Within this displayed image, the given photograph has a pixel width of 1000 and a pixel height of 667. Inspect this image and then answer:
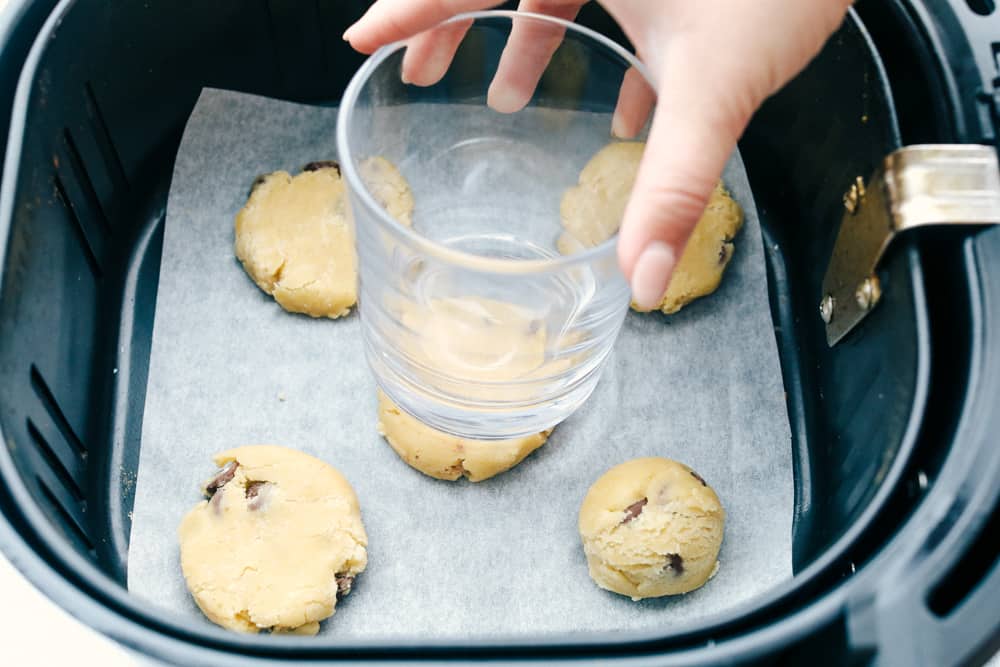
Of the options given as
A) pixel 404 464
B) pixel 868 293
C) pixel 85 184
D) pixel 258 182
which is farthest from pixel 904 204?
pixel 85 184

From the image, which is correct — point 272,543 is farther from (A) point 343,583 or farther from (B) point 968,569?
(B) point 968,569

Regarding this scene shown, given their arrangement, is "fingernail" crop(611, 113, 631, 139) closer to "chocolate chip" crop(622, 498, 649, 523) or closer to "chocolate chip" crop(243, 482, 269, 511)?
"chocolate chip" crop(622, 498, 649, 523)

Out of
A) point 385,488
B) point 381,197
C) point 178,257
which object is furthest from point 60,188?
point 385,488

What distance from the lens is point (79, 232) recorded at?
82 centimetres

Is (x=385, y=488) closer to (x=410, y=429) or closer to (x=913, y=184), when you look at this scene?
(x=410, y=429)

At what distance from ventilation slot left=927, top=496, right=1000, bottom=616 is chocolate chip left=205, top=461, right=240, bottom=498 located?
0.53 m

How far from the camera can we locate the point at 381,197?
0.76 m

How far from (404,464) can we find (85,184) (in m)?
0.37

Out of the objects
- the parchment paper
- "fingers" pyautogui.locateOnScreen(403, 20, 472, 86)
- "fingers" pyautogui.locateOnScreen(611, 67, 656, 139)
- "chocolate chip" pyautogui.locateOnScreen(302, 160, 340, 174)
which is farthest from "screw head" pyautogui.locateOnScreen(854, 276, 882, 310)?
A: "chocolate chip" pyautogui.locateOnScreen(302, 160, 340, 174)

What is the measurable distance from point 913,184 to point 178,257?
2.12 ft

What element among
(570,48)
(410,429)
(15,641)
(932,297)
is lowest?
(15,641)

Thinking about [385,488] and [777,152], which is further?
[777,152]

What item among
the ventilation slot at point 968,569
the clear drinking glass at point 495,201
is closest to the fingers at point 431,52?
the clear drinking glass at point 495,201

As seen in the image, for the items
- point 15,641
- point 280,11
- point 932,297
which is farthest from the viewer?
point 280,11
